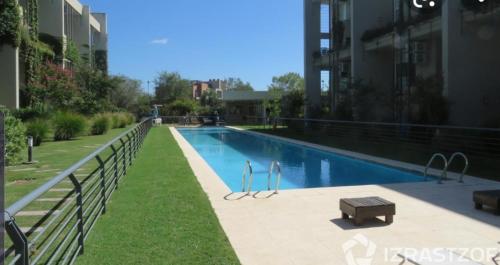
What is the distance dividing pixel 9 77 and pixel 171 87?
1983 inches

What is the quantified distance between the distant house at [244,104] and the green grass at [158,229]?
123 feet

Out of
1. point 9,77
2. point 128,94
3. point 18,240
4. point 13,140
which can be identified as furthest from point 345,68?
point 128,94

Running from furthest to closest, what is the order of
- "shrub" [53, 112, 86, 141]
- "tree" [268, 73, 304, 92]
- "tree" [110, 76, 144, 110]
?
"tree" [268, 73, 304, 92] < "tree" [110, 76, 144, 110] < "shrub" [53, 112, 86, 141]

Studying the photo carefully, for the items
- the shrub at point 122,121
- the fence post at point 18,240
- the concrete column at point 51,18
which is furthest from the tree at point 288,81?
the fence post at point 18,240

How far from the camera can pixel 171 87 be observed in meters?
72.8

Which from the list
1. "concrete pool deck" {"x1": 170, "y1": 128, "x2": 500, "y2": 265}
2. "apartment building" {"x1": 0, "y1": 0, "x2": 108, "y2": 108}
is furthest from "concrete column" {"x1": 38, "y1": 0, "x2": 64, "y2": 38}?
"concrete pool deck" {"x1": 170, "y1": 128, "x2": 500, "y2": 265}

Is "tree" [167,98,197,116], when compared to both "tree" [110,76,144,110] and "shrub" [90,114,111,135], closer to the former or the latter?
"tree" [110,76,144,110]

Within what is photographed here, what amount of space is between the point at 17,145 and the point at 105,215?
20.9 feet

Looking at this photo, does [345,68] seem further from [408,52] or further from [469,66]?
[469,66]

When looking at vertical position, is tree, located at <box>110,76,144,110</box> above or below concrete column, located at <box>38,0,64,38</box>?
below

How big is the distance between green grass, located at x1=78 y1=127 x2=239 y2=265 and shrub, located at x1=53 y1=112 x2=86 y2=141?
12.4 m

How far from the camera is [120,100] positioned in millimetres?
57031

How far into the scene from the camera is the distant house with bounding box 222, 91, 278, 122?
153 ft

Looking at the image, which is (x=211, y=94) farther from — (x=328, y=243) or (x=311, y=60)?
(x=328, y=243)
